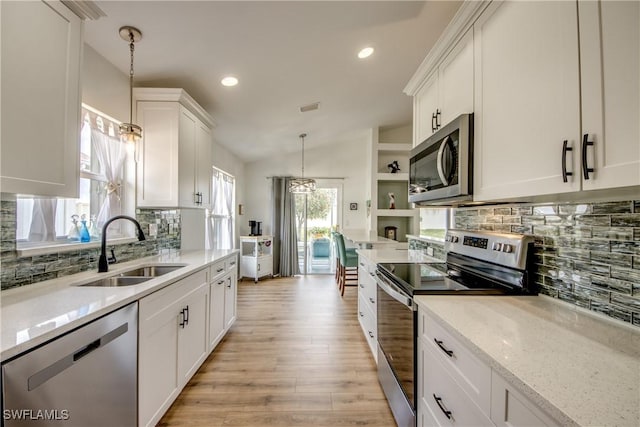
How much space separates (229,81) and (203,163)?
2.99 feet

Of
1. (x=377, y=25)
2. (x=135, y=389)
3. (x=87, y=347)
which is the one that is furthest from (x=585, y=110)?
(x=135, y=389)

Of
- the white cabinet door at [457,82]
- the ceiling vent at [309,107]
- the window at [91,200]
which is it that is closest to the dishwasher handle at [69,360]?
the window at [91,200]

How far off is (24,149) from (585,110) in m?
2.00

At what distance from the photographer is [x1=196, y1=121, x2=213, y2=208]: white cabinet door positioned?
2677mm

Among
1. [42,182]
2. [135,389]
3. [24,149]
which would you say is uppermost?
[24,149]

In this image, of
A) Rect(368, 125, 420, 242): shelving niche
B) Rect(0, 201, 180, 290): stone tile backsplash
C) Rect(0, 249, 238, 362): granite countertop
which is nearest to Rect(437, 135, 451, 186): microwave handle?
Rect(0, 249, 238, 362): granite countertop

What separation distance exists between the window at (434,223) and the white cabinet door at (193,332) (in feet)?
6.91

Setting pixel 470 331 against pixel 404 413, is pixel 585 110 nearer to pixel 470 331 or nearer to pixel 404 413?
pixel 470 331

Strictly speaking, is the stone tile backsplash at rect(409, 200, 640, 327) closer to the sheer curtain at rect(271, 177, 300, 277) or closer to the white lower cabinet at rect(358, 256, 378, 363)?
the white lower cabinet at rect(358, 256, 378, 363)

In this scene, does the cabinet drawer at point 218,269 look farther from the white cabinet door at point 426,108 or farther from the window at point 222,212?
the white cabinet door at point 426,108

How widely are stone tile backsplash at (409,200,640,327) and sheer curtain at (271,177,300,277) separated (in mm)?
4292

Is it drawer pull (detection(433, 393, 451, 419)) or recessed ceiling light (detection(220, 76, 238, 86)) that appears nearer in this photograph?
drawer pull (detection(433, 393, 451, 419))

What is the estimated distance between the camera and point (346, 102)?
3.35 meters

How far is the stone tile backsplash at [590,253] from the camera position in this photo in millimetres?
897
